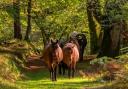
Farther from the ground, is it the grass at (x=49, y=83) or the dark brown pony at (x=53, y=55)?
the dark brown pony at (x=53, y=55)

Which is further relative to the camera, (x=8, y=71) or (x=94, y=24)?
(x=94, y=24)

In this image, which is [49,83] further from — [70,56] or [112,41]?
[112,41]

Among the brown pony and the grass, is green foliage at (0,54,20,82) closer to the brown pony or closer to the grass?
the grass

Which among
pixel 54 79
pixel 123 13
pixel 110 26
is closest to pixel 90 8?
pixel 110 26

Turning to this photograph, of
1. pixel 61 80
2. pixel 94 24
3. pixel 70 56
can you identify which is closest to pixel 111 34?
pixel 94 24

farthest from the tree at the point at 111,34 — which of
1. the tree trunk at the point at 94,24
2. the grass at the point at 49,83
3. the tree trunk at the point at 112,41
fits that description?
the grass at the point at 49,83

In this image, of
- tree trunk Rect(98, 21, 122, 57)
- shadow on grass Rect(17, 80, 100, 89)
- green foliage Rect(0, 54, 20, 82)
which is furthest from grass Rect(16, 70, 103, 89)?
tree trunk Rect(98, 21, 122, 57)

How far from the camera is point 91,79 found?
20.3 m

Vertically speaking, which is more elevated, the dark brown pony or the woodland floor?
the dark brown pony

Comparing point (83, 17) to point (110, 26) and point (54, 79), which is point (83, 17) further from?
point (54, 79)

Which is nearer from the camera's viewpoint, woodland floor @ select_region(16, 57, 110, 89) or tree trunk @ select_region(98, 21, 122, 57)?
woodland floor @ select_region(16, 57, 110, 89)

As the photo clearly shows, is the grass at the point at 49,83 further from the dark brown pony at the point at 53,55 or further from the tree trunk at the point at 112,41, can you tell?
the tree trunk at the point at 112,41

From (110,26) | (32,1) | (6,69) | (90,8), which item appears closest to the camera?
(6,69)

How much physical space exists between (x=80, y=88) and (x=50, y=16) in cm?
2598
